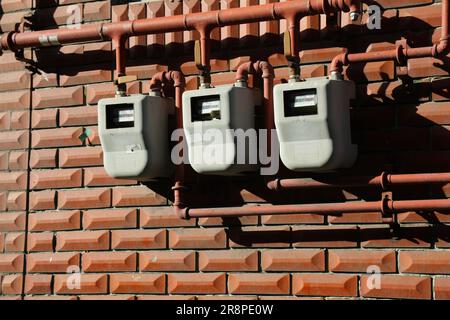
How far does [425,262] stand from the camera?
211 inches

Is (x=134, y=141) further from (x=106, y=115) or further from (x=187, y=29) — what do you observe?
(x=187, y=29)

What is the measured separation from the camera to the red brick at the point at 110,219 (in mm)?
6234

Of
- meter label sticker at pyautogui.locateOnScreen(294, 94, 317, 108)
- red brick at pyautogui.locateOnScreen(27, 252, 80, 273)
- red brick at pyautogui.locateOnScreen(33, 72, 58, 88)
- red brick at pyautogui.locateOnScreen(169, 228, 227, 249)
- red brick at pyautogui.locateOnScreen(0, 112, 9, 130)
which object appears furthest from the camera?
red brick at pyautogui.locateOnScreen(0, 112, 9, 130)

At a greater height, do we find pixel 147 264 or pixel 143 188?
pixel 143 188

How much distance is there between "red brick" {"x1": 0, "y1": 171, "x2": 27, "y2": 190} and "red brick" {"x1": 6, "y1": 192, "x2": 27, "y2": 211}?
0.16ft

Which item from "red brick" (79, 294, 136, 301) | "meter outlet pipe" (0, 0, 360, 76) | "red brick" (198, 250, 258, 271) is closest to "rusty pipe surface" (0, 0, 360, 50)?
"meter outlet pipe" (0, 0, 360, 76)

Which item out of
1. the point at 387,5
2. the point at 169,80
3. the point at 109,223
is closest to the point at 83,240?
the point at 109,223

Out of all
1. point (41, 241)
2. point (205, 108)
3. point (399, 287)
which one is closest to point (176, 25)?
point (205, 108)

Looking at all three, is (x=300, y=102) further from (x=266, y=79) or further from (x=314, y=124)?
(x=266, y=79)

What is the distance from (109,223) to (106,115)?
0.84 m

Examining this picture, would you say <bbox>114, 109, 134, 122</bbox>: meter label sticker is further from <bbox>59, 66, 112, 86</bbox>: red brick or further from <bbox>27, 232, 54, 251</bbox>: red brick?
<bbox>27, 232, 54, 251</bbox>: red brick

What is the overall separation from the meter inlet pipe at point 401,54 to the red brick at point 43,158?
228 cm

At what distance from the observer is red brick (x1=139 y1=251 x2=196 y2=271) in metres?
6.02
